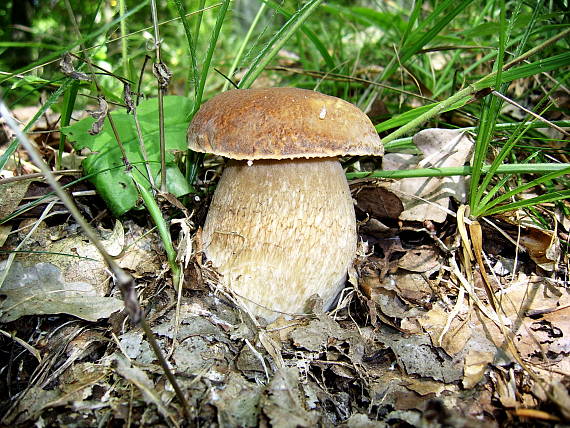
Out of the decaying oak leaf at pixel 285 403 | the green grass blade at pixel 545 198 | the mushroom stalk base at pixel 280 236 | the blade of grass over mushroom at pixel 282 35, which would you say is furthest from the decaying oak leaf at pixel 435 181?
the decaying oak leaf at pixel 285 403

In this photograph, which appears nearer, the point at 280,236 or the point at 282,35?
the point at 280,236

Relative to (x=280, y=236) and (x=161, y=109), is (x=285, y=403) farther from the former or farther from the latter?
(x=161, y=109)

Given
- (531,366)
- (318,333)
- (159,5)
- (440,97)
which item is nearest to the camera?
(531,366)

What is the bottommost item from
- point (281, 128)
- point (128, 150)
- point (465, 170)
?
point (128, 150)

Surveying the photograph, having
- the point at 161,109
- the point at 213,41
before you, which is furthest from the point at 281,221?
the point at 213,41

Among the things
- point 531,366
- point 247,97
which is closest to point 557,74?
point 531,366

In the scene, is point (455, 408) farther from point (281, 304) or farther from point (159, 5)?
point (159, 5)
